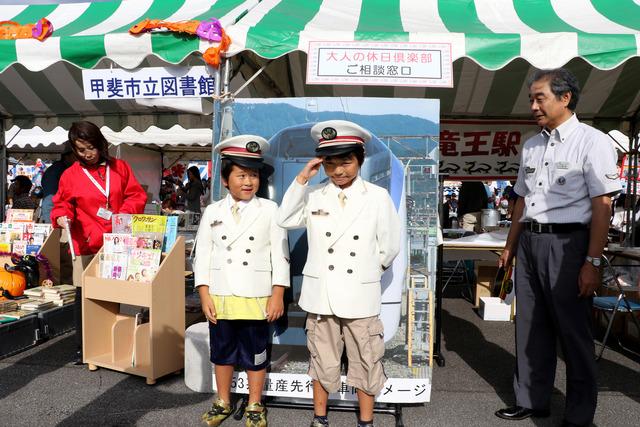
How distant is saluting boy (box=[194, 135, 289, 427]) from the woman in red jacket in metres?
1.33

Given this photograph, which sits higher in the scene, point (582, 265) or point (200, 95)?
point (200, 95)

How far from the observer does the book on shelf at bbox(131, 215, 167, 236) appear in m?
3.54

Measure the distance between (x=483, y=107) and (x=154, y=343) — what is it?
19.5 feet

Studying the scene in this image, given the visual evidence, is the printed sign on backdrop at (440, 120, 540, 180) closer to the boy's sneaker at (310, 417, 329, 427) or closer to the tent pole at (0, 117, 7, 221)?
the boy's sneaker at (310, 417, 329, 427)

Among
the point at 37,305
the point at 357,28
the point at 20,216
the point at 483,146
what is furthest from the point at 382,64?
the point at 483,146

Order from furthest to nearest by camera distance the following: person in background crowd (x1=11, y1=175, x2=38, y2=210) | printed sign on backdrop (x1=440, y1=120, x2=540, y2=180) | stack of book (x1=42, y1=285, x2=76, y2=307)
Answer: printed sign on backdrop (x1=440, y1=120, x2=540, y2=180)
person in background crowd (x1=11, y1=175, x2=38, y2=210)
stack of book (x1=42, y1=285, x2=76, y2=307)

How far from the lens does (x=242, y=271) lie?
267 centimetres

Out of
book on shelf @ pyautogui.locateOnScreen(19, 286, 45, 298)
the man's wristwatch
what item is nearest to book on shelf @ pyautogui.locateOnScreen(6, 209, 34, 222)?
book on shelf @ pyautogui.locateOnScreen(19, 286, 45, 298)

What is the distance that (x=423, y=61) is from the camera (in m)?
3.52

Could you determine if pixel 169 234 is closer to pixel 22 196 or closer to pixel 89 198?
pixel 89 198

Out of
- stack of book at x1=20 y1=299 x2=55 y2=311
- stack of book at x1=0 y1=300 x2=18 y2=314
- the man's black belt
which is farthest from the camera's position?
stack of book at x1=20 y1=299 x2=55 y2=311

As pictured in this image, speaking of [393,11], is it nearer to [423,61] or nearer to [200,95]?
[423,61]

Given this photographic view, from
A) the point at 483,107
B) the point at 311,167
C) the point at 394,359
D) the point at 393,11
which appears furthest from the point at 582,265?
the point at 483,107

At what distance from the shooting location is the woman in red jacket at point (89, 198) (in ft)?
11.8
